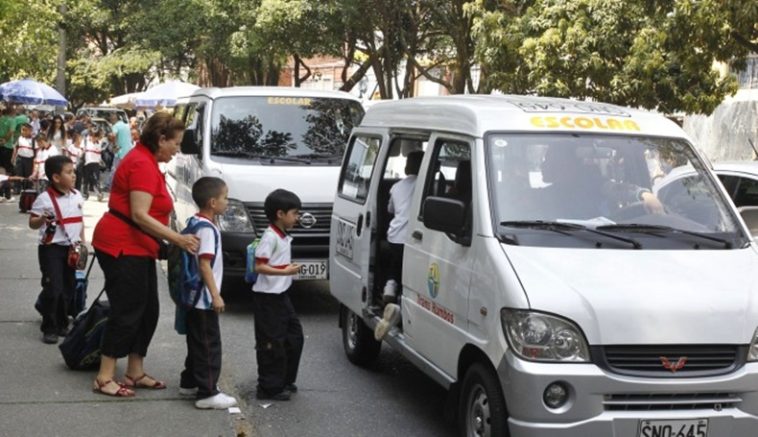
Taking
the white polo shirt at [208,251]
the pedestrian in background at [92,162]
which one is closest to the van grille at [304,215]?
the white polo shirt at [208,251]

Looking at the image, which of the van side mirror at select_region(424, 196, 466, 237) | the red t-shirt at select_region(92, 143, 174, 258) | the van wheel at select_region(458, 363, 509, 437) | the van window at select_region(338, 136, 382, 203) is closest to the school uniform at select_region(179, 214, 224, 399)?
the red t-shirt at select_region(92, 143, 174, 258)

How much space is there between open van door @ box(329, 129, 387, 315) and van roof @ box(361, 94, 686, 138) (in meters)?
0.95

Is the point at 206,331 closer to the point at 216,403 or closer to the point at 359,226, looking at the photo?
the point at 216,403

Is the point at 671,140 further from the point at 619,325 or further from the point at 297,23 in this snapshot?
the point at 297,23

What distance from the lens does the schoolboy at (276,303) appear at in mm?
6438

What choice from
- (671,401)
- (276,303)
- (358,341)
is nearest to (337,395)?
(358,341)

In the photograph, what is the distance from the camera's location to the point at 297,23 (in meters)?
27.0

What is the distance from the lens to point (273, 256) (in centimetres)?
644

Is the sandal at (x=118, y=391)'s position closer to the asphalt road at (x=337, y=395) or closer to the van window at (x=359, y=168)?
the asphalt road at (x=337, y=395)

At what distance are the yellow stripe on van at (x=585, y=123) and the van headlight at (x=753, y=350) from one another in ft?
5.17

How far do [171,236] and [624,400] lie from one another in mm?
2788

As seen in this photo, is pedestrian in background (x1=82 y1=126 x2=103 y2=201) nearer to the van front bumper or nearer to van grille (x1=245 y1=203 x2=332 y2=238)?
van grille (x1=245 y1=203 x2=332 y2=238)

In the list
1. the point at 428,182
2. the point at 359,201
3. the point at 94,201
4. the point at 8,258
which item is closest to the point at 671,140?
the point at 428,182

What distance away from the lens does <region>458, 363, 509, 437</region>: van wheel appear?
4891 millimetres
